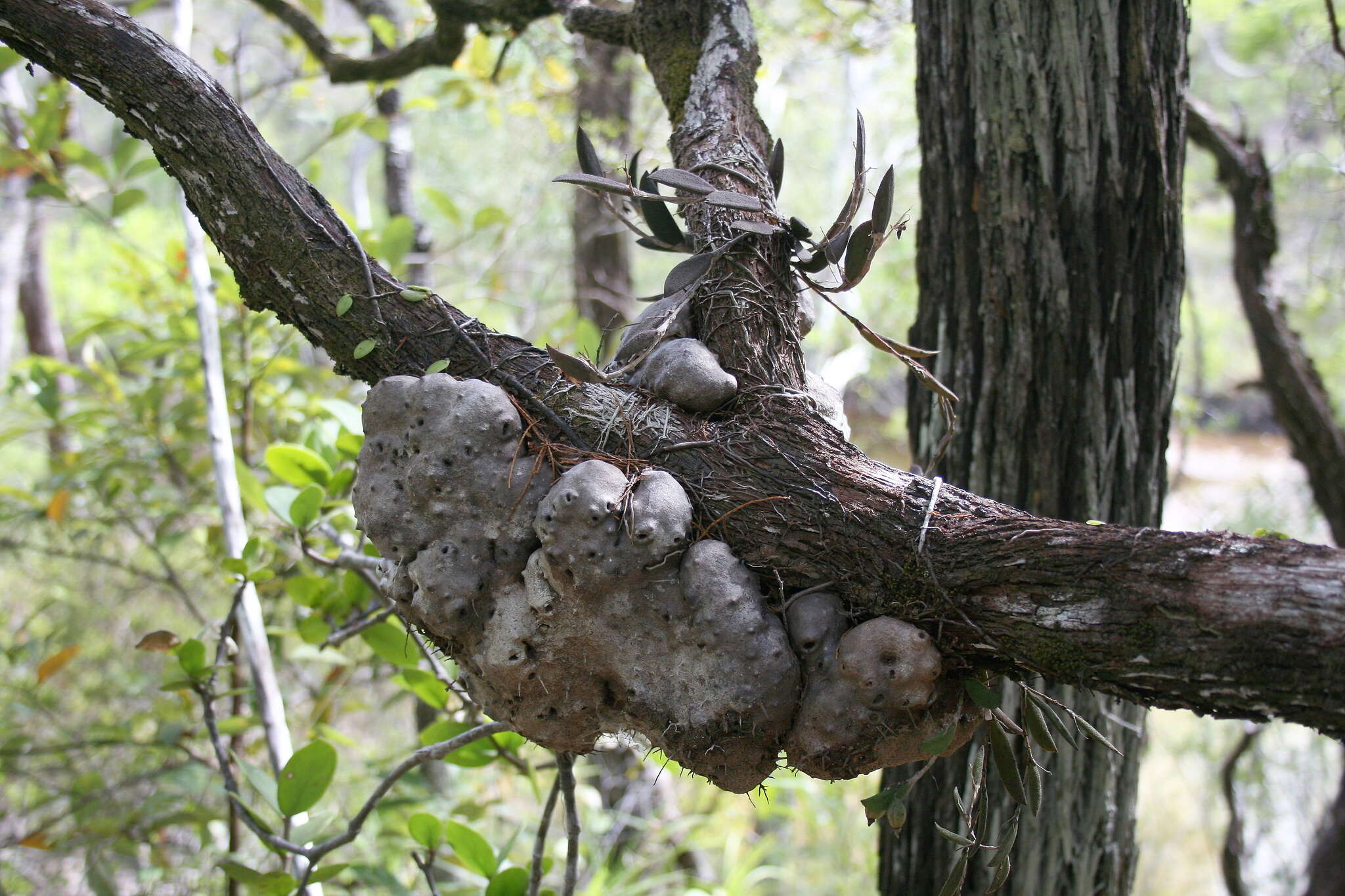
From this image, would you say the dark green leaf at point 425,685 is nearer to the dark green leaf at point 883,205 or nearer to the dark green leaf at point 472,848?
the dark green leaf at point 472,848

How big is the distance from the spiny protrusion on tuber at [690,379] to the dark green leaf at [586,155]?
33cm

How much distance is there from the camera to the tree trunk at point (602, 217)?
2879 mm

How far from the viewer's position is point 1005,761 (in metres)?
0.88

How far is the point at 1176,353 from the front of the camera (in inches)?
51.6

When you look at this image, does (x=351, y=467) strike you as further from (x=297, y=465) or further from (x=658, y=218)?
(x=658, y=218)

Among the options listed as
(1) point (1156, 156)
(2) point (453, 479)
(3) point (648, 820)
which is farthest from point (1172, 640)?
(3) point (648, 820)

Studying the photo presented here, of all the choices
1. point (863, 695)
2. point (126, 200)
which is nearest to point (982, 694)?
point (863, 695)

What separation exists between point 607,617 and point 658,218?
550mm

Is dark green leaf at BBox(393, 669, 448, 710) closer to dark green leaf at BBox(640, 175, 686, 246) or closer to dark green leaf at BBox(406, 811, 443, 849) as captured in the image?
dark green leaf at BBox(406, 811, 443, 849)

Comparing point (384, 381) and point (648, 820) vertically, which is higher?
point (384, 381)

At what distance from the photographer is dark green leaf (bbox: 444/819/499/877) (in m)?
1.22

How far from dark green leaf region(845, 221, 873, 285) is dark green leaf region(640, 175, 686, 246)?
0.88 feet

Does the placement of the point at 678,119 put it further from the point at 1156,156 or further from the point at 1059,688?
the point at 1059,688

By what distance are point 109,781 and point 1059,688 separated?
2695 mm
